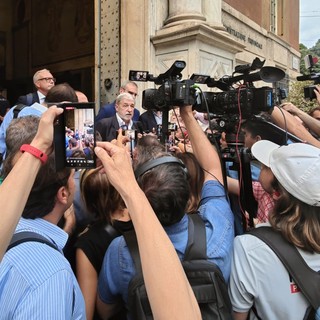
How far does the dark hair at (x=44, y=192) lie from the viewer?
1.32 m

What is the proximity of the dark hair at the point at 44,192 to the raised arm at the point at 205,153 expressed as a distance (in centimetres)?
82

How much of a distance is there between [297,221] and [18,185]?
3.52 ft

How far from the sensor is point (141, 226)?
3.53 feet

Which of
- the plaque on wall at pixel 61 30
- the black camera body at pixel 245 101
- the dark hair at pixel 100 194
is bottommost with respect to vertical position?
the dark hair at pixel 100 194

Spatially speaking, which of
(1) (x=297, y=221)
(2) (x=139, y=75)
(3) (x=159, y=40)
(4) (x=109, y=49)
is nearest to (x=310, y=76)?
(2) (x=139, y=75)

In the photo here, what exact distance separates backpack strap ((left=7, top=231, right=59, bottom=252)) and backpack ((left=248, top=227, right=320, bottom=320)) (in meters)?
0.82

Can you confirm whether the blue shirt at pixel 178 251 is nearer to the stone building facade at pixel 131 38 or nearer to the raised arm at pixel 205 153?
the raised arm at pixel 205 153

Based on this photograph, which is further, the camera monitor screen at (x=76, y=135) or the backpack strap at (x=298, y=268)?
the backpack strap at (x=298, y=268)

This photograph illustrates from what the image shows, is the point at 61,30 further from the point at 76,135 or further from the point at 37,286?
the point at 37,286

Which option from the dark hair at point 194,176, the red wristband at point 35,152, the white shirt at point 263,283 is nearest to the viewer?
the red wristband at point 35,152

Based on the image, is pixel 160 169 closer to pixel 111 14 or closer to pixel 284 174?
pixel 284 174

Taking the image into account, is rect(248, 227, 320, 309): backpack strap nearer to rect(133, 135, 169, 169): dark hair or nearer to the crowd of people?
the crowd of people

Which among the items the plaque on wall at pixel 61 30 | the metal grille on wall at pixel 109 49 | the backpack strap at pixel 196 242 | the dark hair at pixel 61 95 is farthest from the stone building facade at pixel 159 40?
the backpack strap at pixel 196 242

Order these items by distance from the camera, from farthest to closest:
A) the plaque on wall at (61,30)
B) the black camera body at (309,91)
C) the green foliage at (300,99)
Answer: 1. the plaque on wall at (61,30)
2. the green foliage at (300,99)
3. the black camera body at (309,91)
